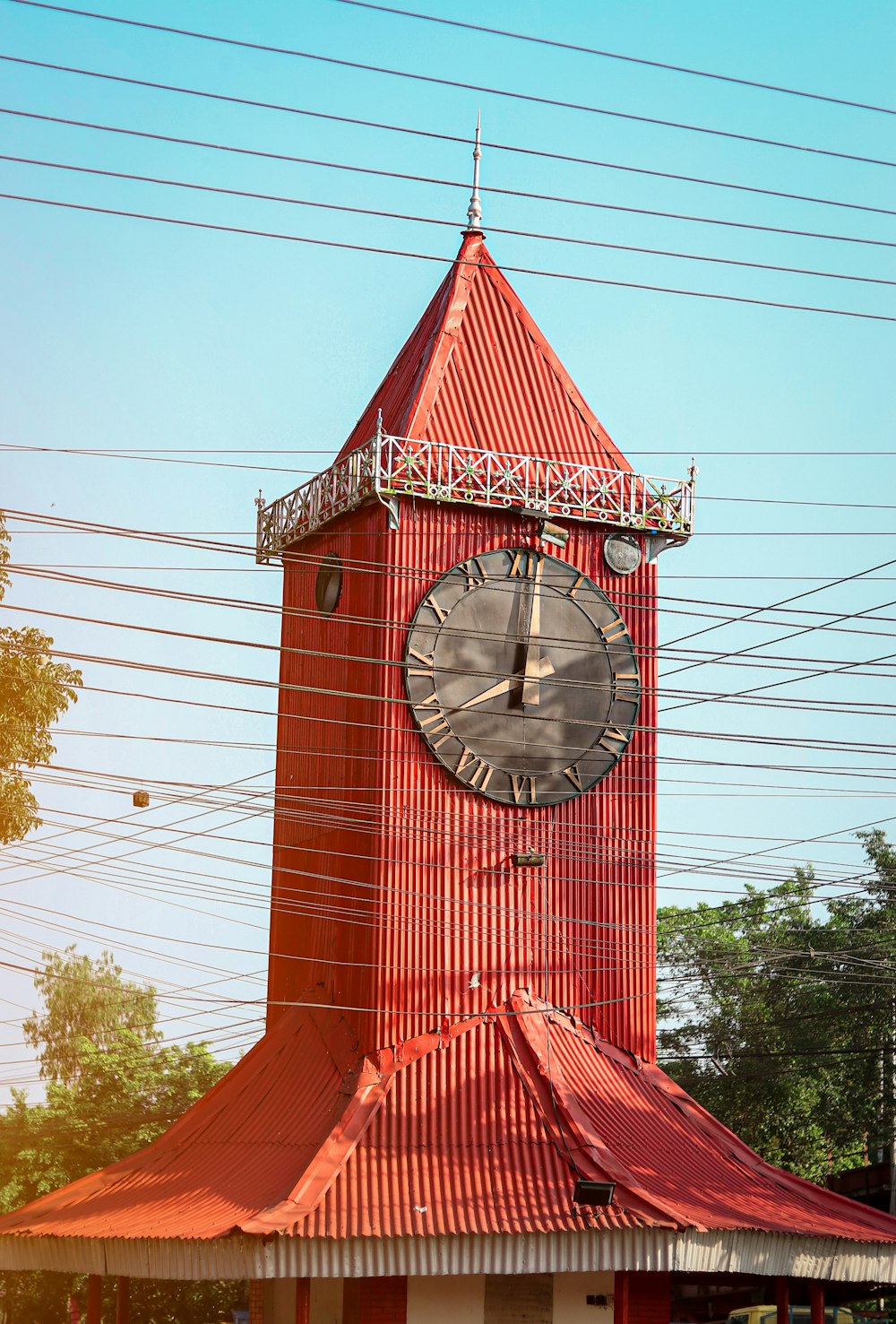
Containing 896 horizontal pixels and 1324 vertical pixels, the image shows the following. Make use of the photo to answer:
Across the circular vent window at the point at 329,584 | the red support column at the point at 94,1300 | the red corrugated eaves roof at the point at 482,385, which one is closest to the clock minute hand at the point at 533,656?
the red corrugated eaves roof at the point at 482,385

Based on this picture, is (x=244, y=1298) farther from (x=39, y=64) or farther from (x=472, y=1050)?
(x=39, y=64)

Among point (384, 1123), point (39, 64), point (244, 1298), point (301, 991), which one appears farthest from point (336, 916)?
point (244, 1298)

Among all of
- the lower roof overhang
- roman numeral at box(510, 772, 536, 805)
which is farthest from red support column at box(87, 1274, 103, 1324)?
roman numeral at box(510, 772, 536, 805)

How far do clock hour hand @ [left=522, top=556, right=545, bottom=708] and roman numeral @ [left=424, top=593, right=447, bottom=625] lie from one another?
57.8 inches

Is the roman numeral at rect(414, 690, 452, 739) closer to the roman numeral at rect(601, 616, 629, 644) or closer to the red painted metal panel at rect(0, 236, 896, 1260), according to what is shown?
the red painted metal panel at rect(0, 236, 896, 1260)

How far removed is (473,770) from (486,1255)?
7.87m

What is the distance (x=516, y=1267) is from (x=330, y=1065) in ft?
16.8

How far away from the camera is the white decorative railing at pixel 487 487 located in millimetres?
29844

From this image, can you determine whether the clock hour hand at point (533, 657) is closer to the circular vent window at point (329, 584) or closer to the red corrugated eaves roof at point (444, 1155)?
the circular vent window at point (329, 584)

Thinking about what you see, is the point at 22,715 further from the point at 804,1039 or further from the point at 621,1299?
the point at 804,1039

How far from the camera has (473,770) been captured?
97.0 feet

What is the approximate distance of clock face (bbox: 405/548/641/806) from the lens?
2955 centimetres

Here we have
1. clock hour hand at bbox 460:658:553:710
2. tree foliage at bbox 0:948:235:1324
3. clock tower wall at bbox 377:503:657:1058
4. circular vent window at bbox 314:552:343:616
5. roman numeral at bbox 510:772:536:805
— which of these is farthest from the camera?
tree foliage at bbox 0:948:235:1324

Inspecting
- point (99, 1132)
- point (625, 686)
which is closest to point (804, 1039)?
point (99, 1132)
